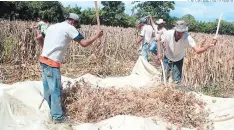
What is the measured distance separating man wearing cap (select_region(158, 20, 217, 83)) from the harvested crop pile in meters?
0.63

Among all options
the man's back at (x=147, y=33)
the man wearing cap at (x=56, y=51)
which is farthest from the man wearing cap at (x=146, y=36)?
the man wearing cap at (x=56, y=51)

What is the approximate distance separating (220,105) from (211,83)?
326 cm

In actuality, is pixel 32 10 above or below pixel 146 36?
below

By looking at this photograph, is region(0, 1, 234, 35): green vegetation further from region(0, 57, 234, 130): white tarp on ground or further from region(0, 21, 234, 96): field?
region(0, 57, 234, 130): white tarp on ground

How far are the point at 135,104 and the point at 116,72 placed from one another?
4739 millimetres

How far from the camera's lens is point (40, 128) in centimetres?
480

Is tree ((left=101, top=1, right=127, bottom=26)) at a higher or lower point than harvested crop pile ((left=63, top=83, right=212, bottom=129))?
lower

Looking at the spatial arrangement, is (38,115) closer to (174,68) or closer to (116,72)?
(174,68)

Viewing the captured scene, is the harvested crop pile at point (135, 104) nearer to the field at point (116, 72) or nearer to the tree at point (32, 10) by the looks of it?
the field at point (116, 72)

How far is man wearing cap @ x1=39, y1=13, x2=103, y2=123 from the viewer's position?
518 centimetres

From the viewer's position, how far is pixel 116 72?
10070mm

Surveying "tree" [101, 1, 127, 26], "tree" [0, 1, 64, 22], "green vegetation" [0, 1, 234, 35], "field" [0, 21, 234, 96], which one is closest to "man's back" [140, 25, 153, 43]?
"field" [0, 21, 234, 96]

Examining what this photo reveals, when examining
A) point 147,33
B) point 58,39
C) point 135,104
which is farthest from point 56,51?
point 147,33

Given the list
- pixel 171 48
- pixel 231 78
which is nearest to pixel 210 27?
pixel 231 78
